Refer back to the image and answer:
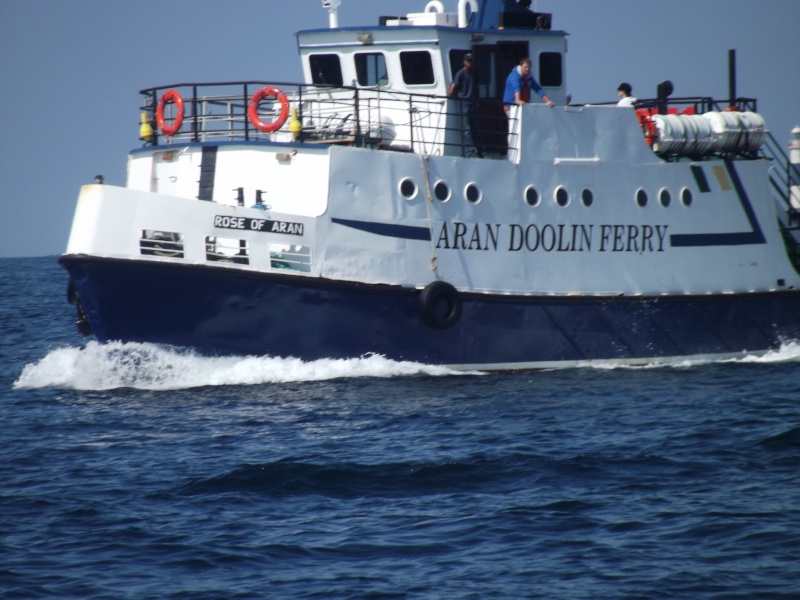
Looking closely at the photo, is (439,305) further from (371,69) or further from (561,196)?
(371,69)

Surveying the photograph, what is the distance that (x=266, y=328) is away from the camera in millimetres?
13828

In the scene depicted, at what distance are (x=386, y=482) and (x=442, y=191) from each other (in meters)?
5.89

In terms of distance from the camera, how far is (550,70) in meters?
17.7

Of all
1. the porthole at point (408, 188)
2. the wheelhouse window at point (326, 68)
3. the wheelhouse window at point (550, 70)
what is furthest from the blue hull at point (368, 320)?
the wheelhouse window at point (326, 68)

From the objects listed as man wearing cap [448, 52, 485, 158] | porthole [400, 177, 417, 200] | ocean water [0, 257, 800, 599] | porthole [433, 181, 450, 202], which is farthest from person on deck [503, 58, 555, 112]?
ocean water [0, 257, 800, 599]

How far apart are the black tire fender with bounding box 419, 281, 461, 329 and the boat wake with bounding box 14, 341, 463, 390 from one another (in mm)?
733

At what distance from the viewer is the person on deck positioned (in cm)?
1588

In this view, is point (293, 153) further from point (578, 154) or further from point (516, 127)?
point (578, 154)

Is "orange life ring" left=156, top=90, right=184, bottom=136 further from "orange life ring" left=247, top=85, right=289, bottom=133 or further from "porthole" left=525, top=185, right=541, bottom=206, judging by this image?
"porthole" left=525, top=185, right=541, bottom=206

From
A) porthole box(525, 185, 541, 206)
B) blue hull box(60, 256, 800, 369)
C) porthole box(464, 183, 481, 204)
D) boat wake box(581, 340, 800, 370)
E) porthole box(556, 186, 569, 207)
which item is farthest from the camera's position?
boat wake box(581, 340, 800, 370)

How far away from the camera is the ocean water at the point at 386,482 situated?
7965mm

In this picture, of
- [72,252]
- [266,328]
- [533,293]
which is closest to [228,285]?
[266,328]

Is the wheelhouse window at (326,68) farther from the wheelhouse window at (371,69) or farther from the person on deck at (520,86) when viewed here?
the person on deck at (520,86)

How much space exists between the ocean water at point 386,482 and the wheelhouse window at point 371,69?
4663 millimetres
